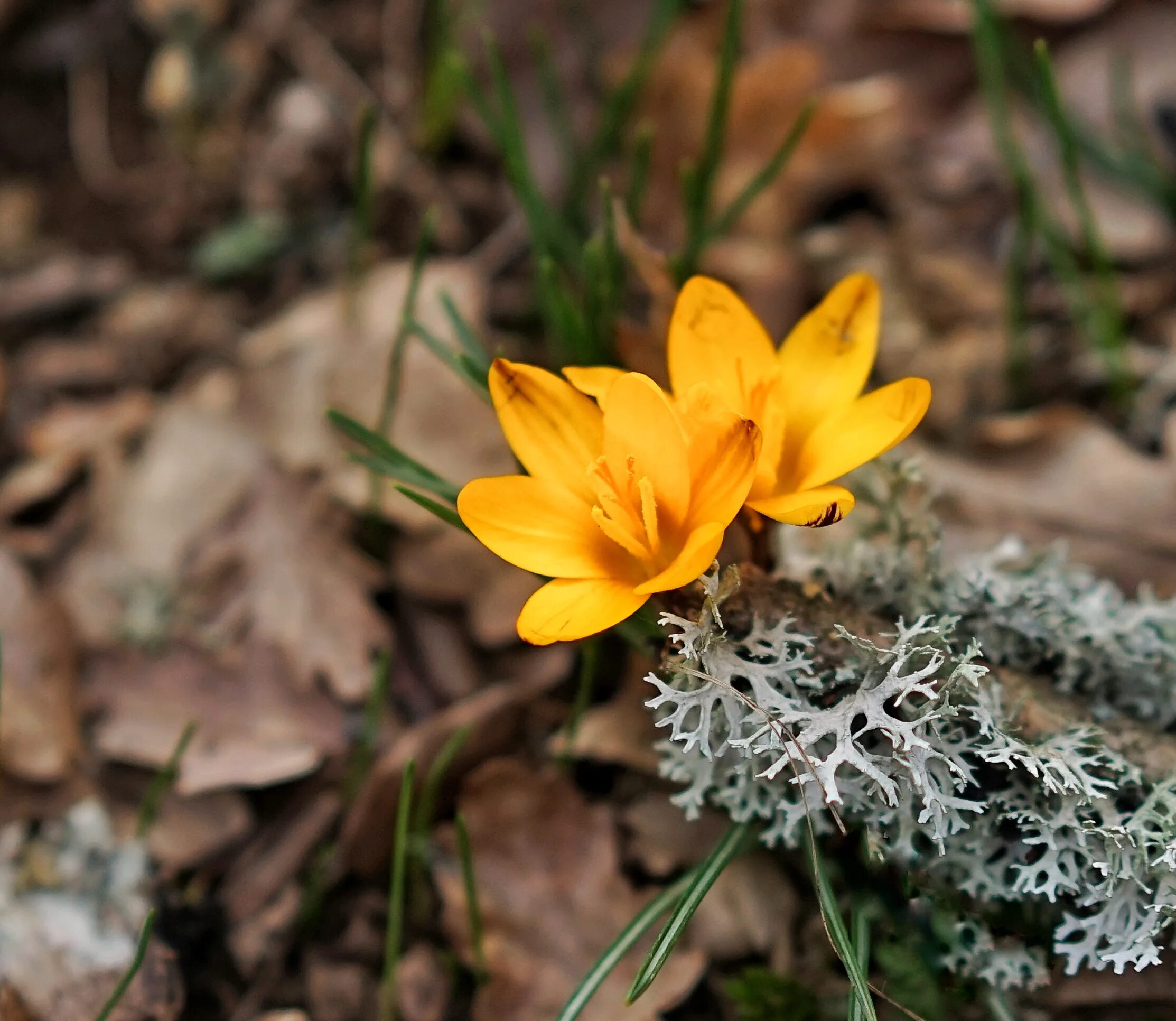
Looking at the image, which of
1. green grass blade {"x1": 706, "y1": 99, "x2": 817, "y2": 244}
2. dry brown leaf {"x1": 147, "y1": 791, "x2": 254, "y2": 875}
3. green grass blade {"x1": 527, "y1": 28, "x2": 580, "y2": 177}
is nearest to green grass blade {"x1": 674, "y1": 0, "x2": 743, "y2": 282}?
green grass blade {"x1": 706, "y1": 99, "x2": 817, "y2": 244}

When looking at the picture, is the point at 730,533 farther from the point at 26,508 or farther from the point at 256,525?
the point at 26,508

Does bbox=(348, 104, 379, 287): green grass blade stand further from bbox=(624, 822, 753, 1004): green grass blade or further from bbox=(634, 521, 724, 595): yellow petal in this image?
bbox=(624, 822, 753, 1004): green grass blade

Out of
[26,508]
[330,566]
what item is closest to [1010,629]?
[330,566]

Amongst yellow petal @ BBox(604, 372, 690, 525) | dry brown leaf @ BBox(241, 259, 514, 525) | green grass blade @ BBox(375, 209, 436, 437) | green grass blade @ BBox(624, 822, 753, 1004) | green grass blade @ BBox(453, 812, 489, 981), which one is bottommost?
green grass blade @ BBox(453, 812, 489, 981)

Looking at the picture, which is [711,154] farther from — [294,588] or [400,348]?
[294,588]

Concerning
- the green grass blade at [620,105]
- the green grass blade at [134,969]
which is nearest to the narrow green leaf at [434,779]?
the green grass blade at [134,969]

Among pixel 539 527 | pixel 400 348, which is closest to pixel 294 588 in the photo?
pixel 400 348
